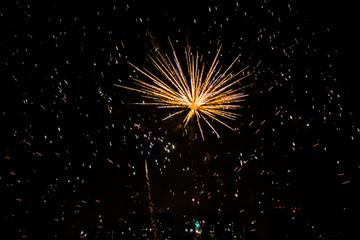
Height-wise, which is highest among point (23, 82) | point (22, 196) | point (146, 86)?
point (23, 82)

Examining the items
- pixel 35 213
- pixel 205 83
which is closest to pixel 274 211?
pixel 205 83

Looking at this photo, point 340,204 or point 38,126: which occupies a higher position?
point 38,126

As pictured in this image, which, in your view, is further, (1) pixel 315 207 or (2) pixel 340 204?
(1) pixel 315 207

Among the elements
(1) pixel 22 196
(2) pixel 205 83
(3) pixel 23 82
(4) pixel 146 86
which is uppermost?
(3) pixel 23 82

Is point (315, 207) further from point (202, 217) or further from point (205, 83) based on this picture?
point (205, 83)

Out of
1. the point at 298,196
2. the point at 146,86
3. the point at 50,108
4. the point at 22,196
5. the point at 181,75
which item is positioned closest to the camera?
the point at 181,75

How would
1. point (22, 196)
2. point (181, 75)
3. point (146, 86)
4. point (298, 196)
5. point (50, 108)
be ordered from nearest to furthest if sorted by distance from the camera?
point (181, 75), point (146, 86), point (50, 108), point (22, 196), point (298, 196)

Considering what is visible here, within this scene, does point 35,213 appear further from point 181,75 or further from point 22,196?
point 181,75

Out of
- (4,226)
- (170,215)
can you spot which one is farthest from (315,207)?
(4,226)

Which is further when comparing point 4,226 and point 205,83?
point 4,226
